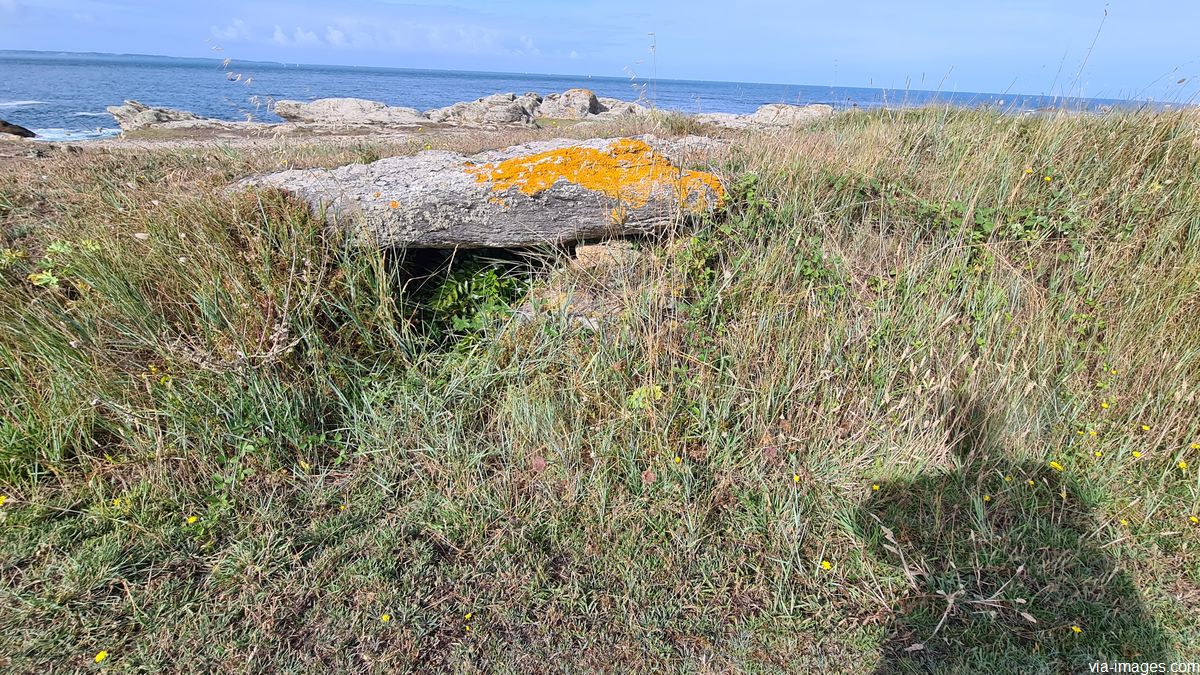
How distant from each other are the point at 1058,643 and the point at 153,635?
352cm

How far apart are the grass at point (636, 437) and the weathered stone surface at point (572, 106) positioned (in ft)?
73.3

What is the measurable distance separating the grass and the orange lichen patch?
28cm

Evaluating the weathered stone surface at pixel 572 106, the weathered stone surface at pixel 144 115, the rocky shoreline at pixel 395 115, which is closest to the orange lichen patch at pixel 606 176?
the rocky shoreline at pixel 395 115

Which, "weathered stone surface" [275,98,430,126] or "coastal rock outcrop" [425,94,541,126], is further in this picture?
"weathered stone surface" [275,98,430,126]

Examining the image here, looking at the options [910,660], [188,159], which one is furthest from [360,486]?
[188,159]

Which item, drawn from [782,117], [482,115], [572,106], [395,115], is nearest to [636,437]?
[782,117]

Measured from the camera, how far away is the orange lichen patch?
3551 millimetres

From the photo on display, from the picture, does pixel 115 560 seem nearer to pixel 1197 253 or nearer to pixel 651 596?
pixel 651 596

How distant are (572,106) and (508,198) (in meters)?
24.4

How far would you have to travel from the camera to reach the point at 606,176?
3621 millimetres

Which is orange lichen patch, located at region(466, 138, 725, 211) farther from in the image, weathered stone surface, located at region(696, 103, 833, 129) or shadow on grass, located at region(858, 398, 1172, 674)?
weathered stone surface, located at region(696, 103, 833, 129)

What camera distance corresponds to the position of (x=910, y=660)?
2.13 m

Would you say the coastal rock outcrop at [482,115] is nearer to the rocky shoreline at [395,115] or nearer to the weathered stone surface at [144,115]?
the rocky shoreline at [395,115]

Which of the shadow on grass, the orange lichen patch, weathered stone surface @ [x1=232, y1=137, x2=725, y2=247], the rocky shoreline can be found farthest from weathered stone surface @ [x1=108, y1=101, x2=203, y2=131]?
the shadow on grass
